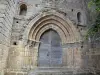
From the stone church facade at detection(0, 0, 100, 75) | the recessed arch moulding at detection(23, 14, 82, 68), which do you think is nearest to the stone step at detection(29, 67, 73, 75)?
the stone church facade at detection(0, 0, 100, 75)

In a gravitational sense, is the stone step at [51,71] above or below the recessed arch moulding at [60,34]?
below

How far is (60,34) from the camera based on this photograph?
5203mm

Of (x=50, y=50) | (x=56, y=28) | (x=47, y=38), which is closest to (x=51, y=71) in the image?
Answer: (x=50, y=50)

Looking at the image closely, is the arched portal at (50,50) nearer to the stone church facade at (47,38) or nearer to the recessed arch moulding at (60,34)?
the stone church facade at (47,38)

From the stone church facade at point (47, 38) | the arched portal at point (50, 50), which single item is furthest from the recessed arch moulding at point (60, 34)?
the arched portal at point (50, 50)

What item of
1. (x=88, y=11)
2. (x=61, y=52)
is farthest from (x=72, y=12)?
(x=61, y=52)

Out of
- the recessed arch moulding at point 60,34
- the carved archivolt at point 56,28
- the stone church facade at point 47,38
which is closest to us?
the stone church facade at point 47,38

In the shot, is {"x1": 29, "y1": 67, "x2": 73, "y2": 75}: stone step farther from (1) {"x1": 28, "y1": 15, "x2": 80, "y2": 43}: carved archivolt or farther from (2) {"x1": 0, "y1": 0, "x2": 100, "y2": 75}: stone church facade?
(1) {"x1": 28, "y1": 15, "x2": 80, "y2": 43}: carved archivolt

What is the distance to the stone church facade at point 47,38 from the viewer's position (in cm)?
461

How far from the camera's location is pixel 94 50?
4898 mm

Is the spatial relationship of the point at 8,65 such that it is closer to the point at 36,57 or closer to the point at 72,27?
the point at 36,57

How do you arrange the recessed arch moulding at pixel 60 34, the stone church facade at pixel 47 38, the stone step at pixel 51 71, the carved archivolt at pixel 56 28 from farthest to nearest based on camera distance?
1. the carved archivolt at pixel 56 28
2. the recessed arch moulding at pixel 60 34
3. the stone church facade at pixel 47 38
4. the stone step at pixel 51 71

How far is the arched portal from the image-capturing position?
5.02 m

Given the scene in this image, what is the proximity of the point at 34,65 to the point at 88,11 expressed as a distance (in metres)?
3.49
